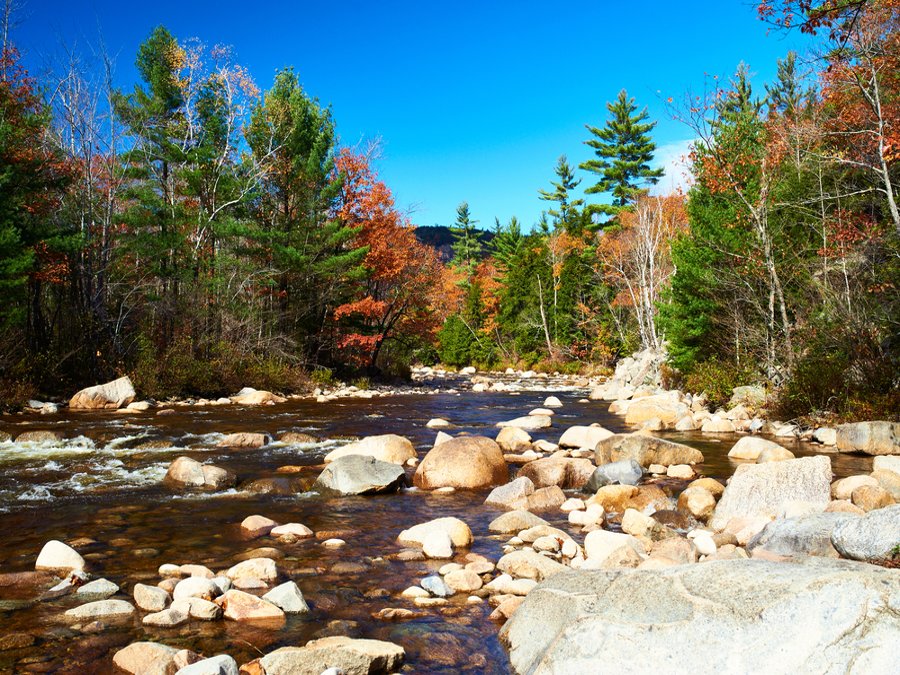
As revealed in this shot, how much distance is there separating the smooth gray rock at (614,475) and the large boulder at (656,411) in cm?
698

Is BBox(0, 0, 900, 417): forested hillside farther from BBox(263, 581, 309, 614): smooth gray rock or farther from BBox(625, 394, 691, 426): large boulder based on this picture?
BBox(263, 581, 309, 614): smooth gray rock

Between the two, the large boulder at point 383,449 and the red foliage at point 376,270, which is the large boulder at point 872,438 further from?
the red foliage at point 376,270

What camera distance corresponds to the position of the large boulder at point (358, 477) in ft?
27.5

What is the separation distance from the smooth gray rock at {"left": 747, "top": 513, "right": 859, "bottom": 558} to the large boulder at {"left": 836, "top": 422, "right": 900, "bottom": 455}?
6596 mm

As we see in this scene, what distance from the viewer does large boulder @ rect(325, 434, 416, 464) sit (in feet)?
33.7

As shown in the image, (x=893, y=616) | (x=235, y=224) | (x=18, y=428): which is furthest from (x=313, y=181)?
(x=893, y=616)

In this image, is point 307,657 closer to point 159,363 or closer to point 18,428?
point 18,428

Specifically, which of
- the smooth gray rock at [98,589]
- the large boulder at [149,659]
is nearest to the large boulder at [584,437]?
the smooth gray rock at [98,589]

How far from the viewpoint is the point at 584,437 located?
12.1 metres

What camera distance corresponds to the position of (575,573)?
3938 mm

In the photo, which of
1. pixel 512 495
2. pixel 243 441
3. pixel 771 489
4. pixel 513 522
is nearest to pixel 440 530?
pixel 513 522

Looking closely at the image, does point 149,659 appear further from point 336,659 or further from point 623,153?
point 623,153

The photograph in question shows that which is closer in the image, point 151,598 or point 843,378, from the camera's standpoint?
point 151,598

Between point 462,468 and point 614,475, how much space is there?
213cm
